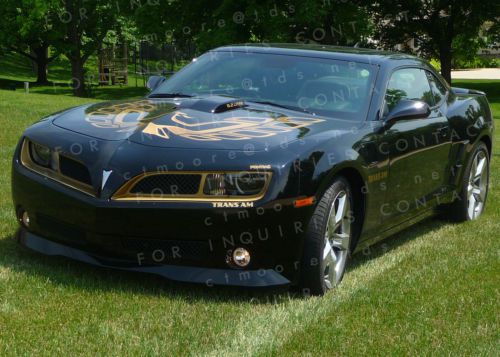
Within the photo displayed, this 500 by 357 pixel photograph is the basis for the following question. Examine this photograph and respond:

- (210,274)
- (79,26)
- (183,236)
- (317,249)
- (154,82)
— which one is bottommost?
(79,26)

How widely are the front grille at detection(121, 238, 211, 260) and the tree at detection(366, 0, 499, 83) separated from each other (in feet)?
120

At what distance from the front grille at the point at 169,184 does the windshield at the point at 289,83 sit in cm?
137

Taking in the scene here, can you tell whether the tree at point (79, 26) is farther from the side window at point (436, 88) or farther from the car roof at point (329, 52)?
the car roof at point (329, 52)

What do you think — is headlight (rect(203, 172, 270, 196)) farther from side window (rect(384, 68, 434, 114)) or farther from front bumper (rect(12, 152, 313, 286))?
side window (rect(384, 68, 434, 114))

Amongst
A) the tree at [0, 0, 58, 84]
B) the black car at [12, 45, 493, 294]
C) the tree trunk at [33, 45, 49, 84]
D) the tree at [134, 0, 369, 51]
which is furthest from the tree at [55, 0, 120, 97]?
the black car at [12, 45, 493, 294]

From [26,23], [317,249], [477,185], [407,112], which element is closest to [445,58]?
[26,23]

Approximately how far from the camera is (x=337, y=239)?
4.98 metres

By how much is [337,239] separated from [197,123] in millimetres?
1088

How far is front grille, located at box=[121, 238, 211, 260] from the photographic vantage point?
14.6 feet

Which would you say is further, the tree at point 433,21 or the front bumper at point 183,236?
the tree at point 433,21

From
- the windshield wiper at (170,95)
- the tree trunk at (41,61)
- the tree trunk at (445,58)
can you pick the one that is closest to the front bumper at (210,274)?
the windshield wiper at (170,95)

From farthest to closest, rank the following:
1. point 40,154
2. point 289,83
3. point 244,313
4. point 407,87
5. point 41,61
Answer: point 41,61
point 407,87
point 289,83
point 40,154
point 244,313

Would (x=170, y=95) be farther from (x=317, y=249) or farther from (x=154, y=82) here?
(x=317, y=249)

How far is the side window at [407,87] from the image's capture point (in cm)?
599
